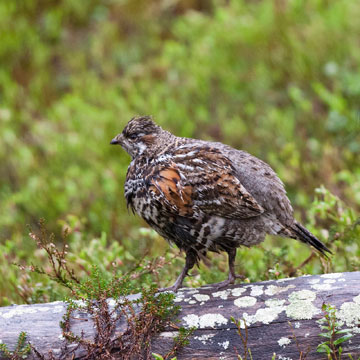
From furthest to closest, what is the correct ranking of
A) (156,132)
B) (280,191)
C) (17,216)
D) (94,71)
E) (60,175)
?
1. (94,71)
2. (60,175)
3. (17,216)
4. (156,132)
5. (280,191)

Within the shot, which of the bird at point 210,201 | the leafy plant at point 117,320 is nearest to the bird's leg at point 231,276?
the bird at point 210,201

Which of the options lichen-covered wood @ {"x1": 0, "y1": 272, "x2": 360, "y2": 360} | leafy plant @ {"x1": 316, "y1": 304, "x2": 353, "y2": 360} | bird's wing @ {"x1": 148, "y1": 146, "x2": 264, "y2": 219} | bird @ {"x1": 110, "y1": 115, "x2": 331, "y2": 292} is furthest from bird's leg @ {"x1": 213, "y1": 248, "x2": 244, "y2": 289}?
leafy plant @ {"x1": 316, "y1": 304, "x2": 353, "y2": 360}

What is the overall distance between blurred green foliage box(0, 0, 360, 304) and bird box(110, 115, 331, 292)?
109cm

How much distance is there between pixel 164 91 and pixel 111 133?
128 centimetres

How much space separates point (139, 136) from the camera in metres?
4.94

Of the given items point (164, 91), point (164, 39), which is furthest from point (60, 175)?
point (164, 39)

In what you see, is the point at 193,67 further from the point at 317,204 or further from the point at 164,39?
the point at 317,204

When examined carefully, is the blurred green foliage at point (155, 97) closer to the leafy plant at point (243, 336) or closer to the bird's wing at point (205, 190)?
the bird's wing at point (205, 190)

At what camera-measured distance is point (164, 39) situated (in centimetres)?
1120

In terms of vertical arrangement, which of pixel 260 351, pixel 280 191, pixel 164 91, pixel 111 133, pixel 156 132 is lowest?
pixel 260 351

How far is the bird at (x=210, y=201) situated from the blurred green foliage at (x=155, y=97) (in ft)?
3.57

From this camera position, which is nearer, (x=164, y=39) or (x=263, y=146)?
(x=263, y=146)

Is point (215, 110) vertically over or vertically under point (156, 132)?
over

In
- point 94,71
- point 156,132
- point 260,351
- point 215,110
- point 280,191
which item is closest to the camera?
point 260,351
